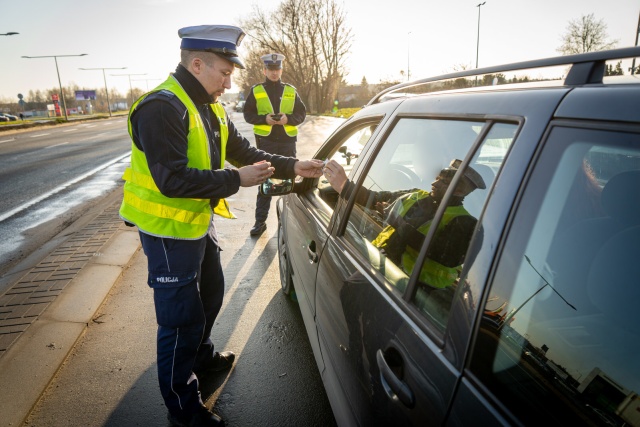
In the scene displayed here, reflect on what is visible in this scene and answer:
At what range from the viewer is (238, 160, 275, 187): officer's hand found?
7.05 ft

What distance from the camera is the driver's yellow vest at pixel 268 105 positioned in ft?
17.3

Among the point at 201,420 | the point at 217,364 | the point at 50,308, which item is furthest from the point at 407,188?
the point at 50,308

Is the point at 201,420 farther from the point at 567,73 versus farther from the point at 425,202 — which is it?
the point at 567,73

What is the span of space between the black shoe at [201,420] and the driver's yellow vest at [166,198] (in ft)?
3.13

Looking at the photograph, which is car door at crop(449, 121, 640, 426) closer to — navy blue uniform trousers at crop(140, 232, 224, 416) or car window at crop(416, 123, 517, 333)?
car window at crop(416, 123, 517, 333)

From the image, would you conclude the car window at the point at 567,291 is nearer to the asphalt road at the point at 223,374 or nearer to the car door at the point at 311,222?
the car door at the point at 311,222

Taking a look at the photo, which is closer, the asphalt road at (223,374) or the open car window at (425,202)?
the open car window at (425,202)

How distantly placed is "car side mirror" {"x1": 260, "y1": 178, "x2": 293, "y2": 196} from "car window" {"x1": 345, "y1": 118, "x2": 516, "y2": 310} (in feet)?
2.39

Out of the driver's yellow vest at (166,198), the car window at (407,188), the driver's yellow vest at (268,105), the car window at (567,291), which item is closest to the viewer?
the car window at (567,291)

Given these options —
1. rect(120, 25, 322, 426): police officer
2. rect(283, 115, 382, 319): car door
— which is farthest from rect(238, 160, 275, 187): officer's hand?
rect(283, 115, 382, 319): car door

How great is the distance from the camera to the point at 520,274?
977 mm

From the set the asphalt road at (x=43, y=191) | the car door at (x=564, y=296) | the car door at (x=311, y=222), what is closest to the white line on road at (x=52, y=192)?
the asphalt road at (x=43, y=191)

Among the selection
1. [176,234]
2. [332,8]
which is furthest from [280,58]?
[332,8]

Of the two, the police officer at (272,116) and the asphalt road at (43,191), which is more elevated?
the police officer at (272,116)
